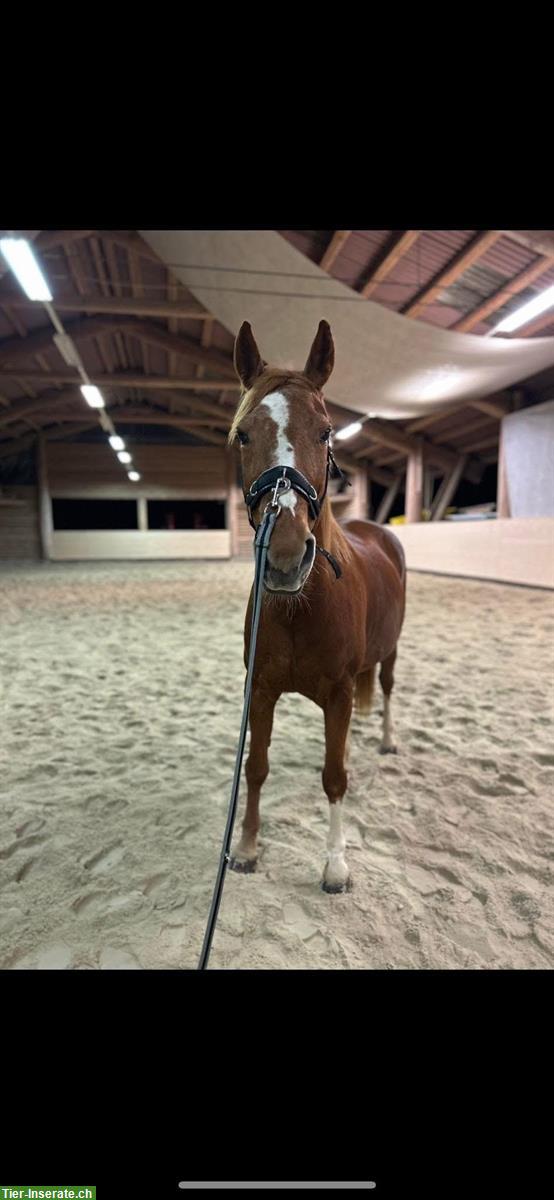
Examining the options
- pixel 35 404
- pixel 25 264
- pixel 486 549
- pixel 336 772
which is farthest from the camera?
pixel 35 404

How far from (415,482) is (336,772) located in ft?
41.3

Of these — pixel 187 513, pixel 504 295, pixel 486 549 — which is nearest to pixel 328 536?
pixel 504 295

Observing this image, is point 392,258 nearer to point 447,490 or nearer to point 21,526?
point 447,490

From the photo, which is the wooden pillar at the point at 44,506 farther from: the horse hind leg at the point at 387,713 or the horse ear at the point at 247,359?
the horse ear at the point at 247,359

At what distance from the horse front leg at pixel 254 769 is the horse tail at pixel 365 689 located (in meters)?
0.87

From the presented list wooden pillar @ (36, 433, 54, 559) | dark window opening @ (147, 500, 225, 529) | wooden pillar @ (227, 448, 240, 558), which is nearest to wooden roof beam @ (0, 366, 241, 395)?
wooden pillar @ (36, 433, 54, 559)

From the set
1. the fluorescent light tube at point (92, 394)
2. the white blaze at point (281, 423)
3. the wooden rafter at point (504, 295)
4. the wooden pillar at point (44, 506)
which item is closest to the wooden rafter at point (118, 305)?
the fluorescent light tube at point (92, 394)

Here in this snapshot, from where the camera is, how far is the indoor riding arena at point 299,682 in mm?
1356

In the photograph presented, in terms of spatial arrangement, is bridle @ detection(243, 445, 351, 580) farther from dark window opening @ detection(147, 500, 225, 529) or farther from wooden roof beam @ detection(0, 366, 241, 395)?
dark window opening @ detection(147, 500, 225, 529)

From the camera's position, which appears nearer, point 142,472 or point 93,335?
point 93,335

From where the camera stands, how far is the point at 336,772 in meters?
1.64

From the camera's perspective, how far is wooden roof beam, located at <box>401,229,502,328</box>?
452cm
